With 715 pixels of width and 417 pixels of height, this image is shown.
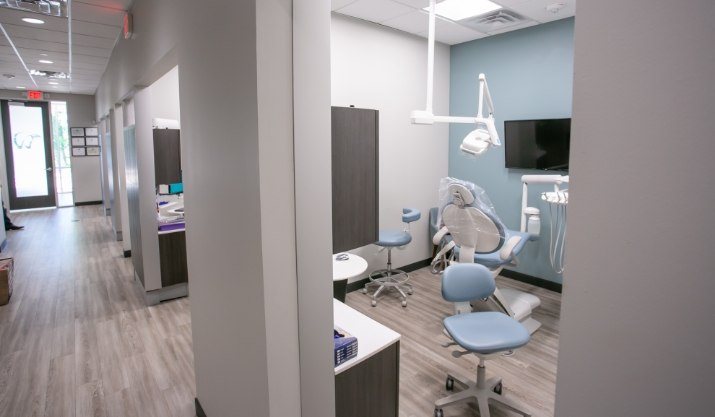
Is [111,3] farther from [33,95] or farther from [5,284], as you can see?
[33,95]

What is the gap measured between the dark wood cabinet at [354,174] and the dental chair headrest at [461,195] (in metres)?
1.51

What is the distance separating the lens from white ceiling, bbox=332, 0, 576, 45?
355 cm

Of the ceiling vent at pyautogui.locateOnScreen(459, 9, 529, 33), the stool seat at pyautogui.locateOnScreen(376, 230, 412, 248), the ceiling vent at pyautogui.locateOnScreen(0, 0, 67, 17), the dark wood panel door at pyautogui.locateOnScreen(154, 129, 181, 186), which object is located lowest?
the stool seat at pyautogui.locateOnScreen(376, 230, 412, 248)

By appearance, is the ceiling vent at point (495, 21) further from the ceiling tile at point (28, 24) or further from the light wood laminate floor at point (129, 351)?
the ceiling tile at point (28, 24)

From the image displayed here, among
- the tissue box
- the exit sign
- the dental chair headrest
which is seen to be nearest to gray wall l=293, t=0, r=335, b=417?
the tissue box

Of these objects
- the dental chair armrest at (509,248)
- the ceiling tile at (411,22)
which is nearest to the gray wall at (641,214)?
the dental chair armrest at (509,248)

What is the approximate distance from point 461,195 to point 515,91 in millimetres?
2064

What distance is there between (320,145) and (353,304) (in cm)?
282

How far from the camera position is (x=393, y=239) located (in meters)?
4.12

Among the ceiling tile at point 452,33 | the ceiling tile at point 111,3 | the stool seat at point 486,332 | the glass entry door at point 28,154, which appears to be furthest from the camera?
the glass entry door at point 28,154

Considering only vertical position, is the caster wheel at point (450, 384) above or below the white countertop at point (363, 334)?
below

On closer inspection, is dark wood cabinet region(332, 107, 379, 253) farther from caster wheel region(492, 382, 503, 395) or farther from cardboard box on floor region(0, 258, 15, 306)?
cardboard box on floor region(0, 258, 15, 306)

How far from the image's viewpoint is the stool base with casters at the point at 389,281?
408 centimetres

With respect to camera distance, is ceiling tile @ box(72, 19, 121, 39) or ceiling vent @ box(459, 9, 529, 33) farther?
ceiling tile @ box(72, 19, 121, 39)
